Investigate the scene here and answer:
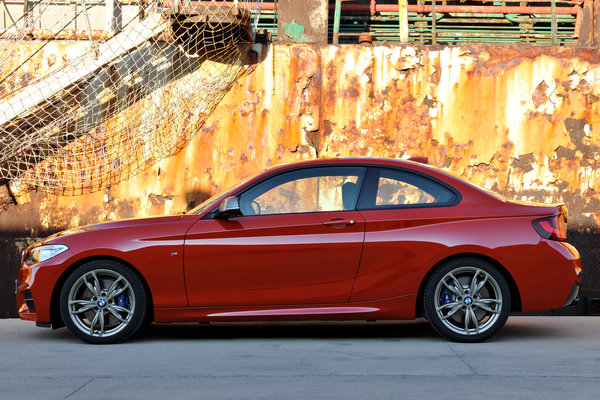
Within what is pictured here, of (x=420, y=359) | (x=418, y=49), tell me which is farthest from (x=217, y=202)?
(x=418, y=49)

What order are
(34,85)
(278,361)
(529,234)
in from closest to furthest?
(278,361)
(529,234)
(34,85)

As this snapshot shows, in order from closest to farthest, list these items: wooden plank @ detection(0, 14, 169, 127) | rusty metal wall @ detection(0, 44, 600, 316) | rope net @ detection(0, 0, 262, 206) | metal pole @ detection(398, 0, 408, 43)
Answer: wooden plank @ detection(0, 14, 169, 127)
rope net @ detection(0, 0, 262, 206)
rusty metal wall @ detection(0, 44, 600, 316)
metal pole @ detection(398, 0, 408, 43)

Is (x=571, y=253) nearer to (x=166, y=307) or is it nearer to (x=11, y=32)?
(x=166, y=307)

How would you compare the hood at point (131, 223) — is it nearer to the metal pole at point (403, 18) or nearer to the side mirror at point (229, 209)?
the side mirror at point (229, 209)

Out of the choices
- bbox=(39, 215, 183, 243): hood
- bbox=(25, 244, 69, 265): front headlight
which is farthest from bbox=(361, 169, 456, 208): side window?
bbox=(25, 244, 69, 265): front headlight

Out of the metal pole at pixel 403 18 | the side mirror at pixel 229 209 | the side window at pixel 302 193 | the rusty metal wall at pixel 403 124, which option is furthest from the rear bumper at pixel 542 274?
the metal pole at pixel 403 18

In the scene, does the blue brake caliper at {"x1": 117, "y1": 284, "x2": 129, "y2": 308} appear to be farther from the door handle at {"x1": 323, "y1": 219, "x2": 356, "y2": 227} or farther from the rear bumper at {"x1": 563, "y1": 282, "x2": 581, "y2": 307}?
the rear bumper at {"x1": 563, "y1": 282, "x2": 581, "y2": 307}

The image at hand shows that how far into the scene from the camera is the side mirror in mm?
7289

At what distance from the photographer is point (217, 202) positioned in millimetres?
7531

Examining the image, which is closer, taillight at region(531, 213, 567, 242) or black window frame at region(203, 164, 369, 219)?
taillight at region(531, 213, 567, 242)

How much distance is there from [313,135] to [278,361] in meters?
4.01

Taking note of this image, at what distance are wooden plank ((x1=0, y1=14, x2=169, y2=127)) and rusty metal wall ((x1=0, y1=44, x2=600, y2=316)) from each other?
3.51 feet

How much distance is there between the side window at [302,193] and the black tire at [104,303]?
43.6 inches

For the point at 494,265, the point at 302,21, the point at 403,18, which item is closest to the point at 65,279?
A: the point at 494,265
